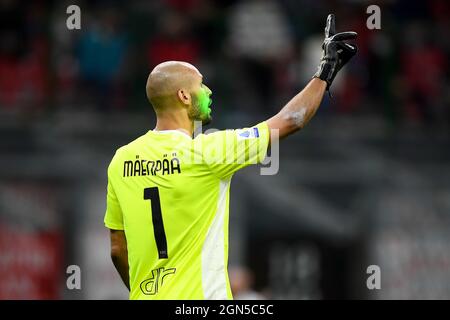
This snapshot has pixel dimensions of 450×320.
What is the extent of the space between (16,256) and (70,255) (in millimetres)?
692

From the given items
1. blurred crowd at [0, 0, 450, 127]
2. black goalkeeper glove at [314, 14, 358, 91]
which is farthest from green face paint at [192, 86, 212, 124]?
blurred crowd at [0, 0, 450, 127]

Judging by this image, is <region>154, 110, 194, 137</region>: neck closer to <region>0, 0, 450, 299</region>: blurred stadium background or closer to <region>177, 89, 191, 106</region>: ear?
<region>177, 89, 191, 106</region>: ear

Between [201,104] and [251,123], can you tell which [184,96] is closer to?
[201,104]

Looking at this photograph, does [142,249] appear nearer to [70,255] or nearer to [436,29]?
[70,255]

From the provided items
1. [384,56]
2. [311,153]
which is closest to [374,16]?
[384,56]

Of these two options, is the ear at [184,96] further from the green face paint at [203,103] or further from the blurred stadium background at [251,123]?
the blurred stadium background at [251,123]

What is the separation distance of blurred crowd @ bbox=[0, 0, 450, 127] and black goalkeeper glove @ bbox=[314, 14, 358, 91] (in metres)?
8.14

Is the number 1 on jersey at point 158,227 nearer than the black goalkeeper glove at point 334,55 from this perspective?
Yes

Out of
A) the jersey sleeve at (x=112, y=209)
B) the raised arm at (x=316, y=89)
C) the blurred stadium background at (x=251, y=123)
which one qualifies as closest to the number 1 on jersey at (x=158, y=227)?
the jersey sleeve at (x=112, y=209)

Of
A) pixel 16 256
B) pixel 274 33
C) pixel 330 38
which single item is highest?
pixel 274 33

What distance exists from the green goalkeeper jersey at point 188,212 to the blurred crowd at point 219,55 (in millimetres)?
8353

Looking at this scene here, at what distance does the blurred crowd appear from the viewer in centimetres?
1544

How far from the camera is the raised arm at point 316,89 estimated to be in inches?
259
